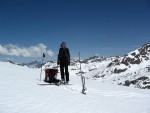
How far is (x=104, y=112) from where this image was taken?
10.7 meters

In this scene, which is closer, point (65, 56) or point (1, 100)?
point (1, 100)

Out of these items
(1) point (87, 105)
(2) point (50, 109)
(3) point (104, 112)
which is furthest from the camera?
(1) point (87, 105)

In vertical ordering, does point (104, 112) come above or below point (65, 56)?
below

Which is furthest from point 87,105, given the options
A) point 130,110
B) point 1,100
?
point 1,100

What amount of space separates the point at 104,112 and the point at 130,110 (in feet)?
6.17

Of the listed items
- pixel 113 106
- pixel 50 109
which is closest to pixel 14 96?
pixel 50 109

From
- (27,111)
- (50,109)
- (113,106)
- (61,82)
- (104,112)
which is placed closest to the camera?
(27,111)

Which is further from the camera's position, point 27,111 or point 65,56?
point 65,56

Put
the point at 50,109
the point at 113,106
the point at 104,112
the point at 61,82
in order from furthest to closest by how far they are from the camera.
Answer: the point at 61,82 → the point at 113,106 → the point at 104,112 → the point at 50,109

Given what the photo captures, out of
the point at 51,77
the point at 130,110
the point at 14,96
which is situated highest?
the point at 51,77

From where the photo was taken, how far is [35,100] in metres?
10.9

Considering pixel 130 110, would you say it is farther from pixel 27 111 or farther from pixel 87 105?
pixel 27 111

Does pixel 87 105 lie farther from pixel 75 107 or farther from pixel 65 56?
pixel 65 56

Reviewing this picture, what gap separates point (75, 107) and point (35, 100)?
6.13 ft
